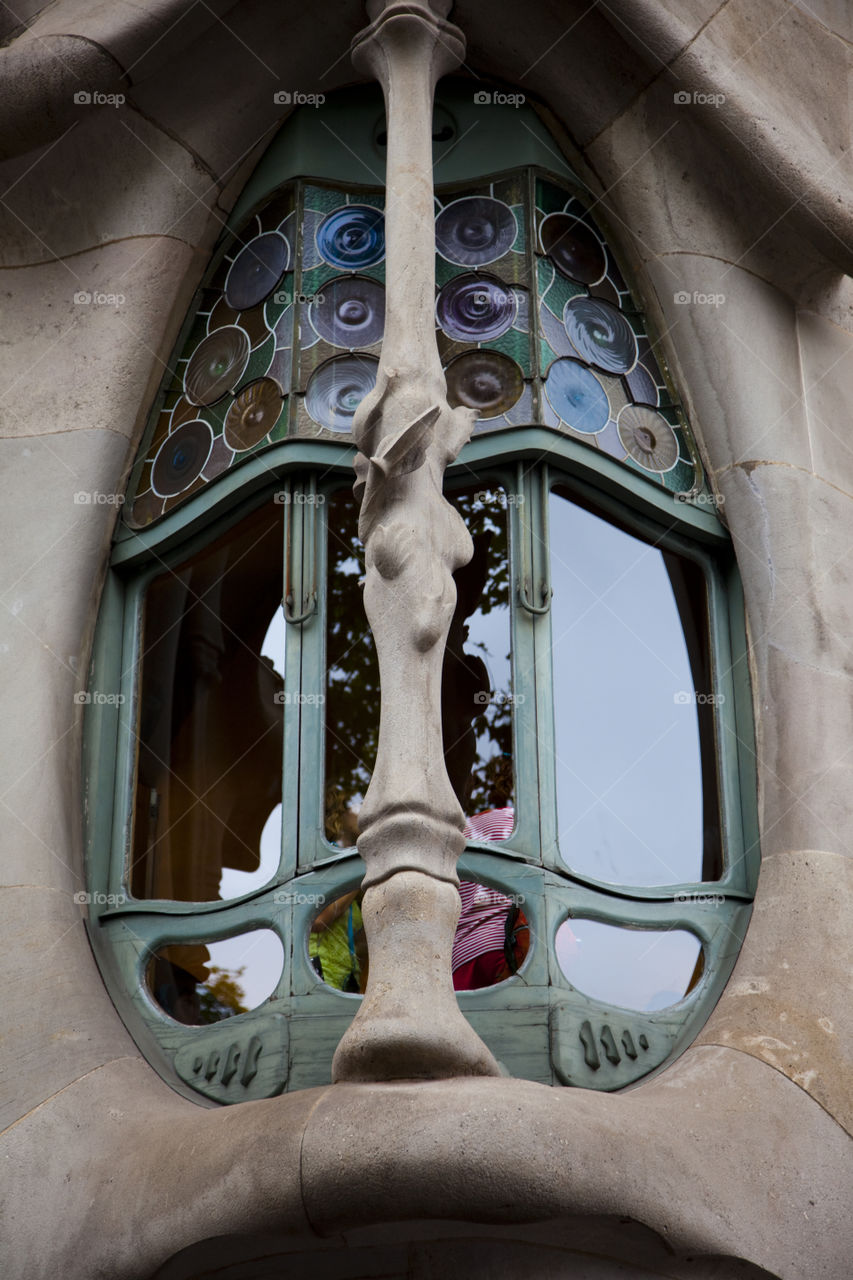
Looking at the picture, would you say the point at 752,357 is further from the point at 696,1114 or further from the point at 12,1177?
the point at 12,1177

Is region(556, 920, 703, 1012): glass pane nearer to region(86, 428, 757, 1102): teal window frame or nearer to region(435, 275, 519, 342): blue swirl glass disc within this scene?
region(86, 428, 757, 1102): teal window frame

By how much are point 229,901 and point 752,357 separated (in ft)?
8.39

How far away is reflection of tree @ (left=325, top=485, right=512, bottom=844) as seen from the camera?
624 centimetres

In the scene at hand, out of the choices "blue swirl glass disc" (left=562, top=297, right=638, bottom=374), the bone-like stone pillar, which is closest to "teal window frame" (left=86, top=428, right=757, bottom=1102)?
"blue swirl glass disc" (left=562, top=297, right=638, bottom=374)

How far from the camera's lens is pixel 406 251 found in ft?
20.4

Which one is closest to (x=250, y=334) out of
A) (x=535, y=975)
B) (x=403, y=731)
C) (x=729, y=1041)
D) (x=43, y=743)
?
(x=43, y=743)

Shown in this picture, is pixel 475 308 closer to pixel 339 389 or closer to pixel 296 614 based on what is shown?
pixel 339 389

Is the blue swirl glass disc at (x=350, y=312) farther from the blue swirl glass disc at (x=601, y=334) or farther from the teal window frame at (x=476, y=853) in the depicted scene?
the blue swirl glass disc at (x=601, y=334)

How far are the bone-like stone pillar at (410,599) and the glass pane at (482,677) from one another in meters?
0.60

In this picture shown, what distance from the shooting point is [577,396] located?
660 cm

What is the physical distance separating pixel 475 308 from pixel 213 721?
5.49ft

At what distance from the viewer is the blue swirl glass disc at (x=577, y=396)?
6539 mm

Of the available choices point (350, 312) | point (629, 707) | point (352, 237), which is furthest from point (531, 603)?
point (352, 237)

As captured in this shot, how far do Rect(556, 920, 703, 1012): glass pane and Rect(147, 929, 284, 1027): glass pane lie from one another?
2.91 ft
